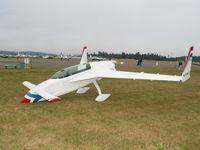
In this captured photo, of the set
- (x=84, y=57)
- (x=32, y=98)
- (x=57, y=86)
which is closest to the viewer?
(x=32, y=98)

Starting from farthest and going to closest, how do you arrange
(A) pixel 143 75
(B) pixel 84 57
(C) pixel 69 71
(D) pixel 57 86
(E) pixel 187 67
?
(B) pixel 84 57 < (C) pixel 69 71 < (D) pixel 57 86 < (A) pixel 143 75 < (E) pixel 187 67

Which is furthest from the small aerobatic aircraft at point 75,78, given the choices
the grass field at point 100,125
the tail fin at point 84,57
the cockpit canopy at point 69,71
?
the tail fin at point 84,57

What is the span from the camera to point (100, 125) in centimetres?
650

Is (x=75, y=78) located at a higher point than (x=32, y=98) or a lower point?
higher

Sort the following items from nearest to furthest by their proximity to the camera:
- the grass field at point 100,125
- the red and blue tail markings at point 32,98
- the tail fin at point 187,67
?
the grass field at point 100,125, the tail fin at point 187,67, the red and blue tail markings at point 32,98

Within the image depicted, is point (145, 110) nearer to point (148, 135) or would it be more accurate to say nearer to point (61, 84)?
point (148, 135)

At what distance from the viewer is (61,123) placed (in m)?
6.67

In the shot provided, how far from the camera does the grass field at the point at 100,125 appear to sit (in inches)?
200

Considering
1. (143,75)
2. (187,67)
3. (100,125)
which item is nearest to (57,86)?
(100,125)

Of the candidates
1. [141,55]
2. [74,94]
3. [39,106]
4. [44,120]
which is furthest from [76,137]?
[141,55]

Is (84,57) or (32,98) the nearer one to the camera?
(32,98)

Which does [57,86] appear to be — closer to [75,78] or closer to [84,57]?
[75,78]

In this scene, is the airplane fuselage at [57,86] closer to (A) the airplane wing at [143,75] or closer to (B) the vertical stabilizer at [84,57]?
(A) the airplane wing at [143,75]

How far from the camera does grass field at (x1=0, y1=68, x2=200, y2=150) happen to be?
5.09 metres
